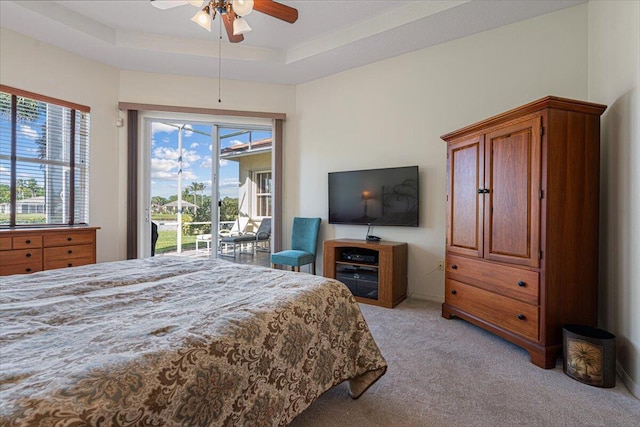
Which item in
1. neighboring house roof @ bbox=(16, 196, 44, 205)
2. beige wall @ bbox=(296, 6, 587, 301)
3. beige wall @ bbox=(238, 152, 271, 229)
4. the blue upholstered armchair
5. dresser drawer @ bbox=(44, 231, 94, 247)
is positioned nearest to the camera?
beige wall @ bbox=(296, 6, 587, 301)

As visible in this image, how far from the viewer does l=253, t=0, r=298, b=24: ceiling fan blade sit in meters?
2.37

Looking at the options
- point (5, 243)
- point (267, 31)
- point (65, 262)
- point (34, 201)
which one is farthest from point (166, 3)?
point (34, 201)

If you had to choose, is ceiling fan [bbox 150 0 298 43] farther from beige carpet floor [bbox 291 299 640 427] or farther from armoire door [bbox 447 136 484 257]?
beige carpet floor [bbox 291 299 640 427]

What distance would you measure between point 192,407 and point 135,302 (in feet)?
2.11

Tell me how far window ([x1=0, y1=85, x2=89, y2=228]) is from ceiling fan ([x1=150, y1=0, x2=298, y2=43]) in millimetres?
2312

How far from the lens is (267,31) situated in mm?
3479

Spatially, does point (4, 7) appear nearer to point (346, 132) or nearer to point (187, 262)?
point (187, 262)

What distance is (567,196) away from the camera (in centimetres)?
211

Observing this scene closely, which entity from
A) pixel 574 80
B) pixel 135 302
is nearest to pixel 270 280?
pixel 135 302

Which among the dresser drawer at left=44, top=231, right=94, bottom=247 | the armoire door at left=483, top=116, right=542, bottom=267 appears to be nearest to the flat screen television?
the armoire door at left=483, top=116, right=542, bottom=267

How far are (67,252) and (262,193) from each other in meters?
2.40

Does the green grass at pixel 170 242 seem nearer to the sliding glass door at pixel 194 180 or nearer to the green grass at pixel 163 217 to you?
the sliding glass door at pixel 194 180

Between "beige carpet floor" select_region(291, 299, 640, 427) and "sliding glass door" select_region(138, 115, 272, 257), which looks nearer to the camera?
"beige carpet floor" select_region(291, 299, 640, 427)

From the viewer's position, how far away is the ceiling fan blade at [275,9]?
2.37 m
